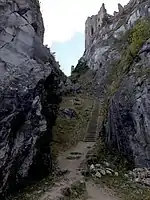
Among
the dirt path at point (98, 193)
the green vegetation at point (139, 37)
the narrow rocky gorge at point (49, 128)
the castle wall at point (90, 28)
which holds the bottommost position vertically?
the dirt path at point (98, 193)

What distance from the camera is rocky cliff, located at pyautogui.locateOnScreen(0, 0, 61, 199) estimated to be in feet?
61.3

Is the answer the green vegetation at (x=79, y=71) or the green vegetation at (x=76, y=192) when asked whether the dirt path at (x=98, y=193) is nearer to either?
the green vegetation at (x=76, y=192)

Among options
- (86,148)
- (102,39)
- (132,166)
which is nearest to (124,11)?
(102,39)

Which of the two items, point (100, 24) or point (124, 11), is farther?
point (100, 24)

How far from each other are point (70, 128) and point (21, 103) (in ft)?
51.5

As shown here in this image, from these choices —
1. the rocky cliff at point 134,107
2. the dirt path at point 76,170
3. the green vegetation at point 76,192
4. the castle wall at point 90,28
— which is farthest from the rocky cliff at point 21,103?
the castle wall at point 90,28

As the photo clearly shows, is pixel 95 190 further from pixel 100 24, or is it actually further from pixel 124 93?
pixel 100 24

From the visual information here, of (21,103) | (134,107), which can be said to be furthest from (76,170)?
(21,103)

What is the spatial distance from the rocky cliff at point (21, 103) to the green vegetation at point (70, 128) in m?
5.82

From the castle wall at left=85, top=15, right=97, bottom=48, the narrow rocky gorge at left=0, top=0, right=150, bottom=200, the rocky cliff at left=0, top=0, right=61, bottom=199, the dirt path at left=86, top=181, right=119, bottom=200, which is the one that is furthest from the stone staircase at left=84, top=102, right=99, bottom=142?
the castle wall at left=85, top=15, right=97, bottom=48

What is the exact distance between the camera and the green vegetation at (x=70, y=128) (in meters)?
29.4

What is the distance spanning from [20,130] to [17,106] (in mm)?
1338

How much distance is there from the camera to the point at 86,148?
28547 mm

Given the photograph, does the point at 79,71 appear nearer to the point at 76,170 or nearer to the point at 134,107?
the point at 134,107
